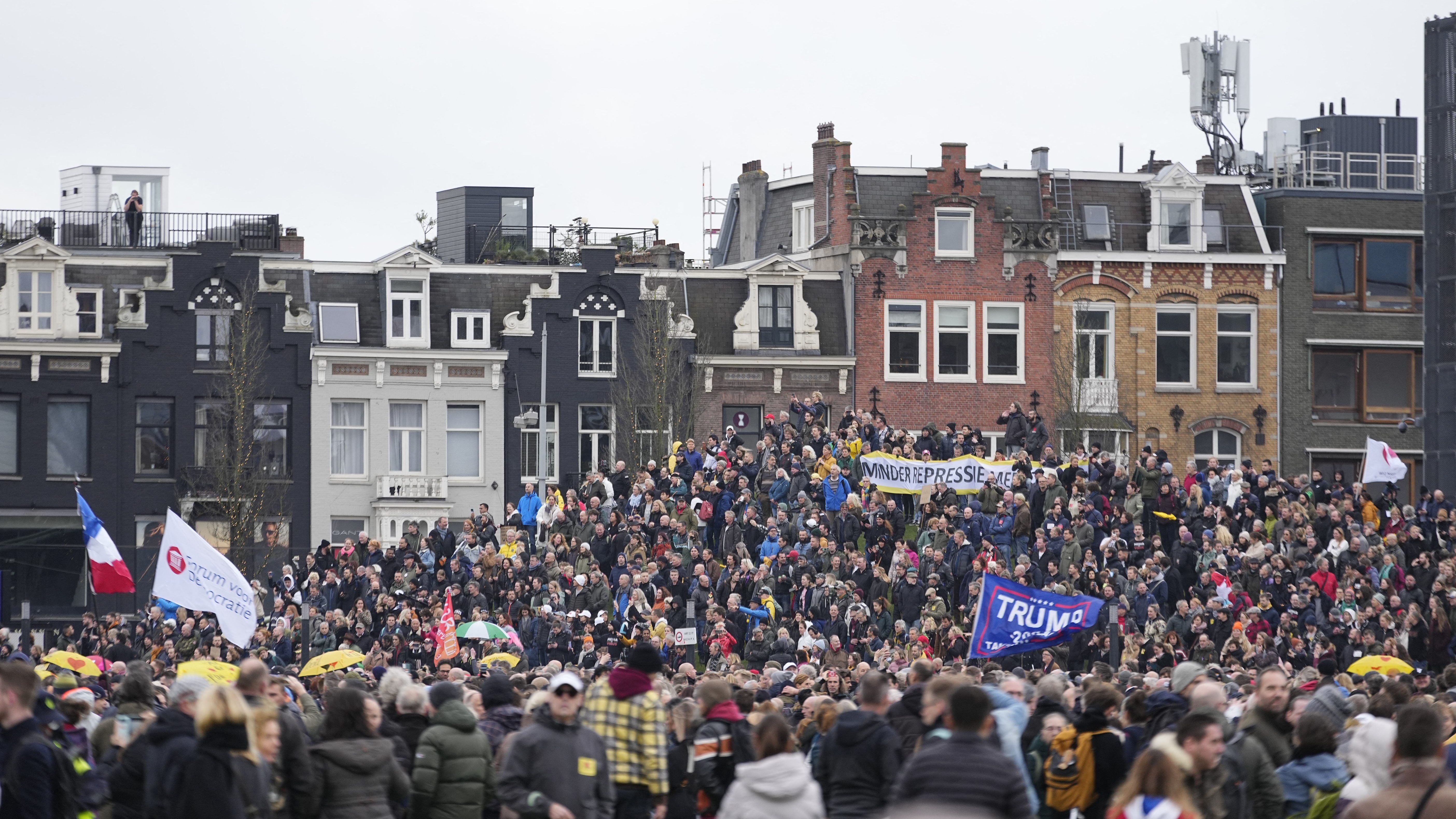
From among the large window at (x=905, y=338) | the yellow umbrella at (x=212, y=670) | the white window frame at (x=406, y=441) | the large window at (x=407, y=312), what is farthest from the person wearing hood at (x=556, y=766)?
the large window at (x=905, y=338)

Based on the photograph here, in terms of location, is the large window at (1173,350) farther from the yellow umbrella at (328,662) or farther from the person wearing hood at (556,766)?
the person wearing hood at (556,766)

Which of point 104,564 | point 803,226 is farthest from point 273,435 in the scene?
point 104,564

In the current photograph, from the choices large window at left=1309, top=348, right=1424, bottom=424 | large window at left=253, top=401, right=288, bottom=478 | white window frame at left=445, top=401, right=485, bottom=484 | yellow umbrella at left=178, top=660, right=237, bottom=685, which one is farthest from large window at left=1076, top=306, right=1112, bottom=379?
yellow umbrella at left=178, top=660, right=237, bottom=685

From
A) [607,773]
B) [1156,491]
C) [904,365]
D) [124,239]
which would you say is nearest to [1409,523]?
[1156,491]

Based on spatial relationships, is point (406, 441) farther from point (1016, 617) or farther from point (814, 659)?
point (1016, 617)

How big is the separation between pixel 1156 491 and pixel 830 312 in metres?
16.1

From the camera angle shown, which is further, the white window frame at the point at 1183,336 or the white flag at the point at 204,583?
the white window frame at the point at 1183,336

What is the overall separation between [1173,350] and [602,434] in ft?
44.2

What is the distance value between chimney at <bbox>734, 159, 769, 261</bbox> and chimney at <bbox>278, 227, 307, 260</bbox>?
11.3 meters

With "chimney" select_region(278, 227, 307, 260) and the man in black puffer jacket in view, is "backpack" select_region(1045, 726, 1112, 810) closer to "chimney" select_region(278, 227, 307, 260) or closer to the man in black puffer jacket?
the man in black puffer jacket

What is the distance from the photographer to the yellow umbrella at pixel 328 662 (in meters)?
22.8

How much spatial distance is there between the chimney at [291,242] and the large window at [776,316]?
444 inches

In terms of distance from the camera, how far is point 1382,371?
4975cm

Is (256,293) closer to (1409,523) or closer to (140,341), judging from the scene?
(140,341)
